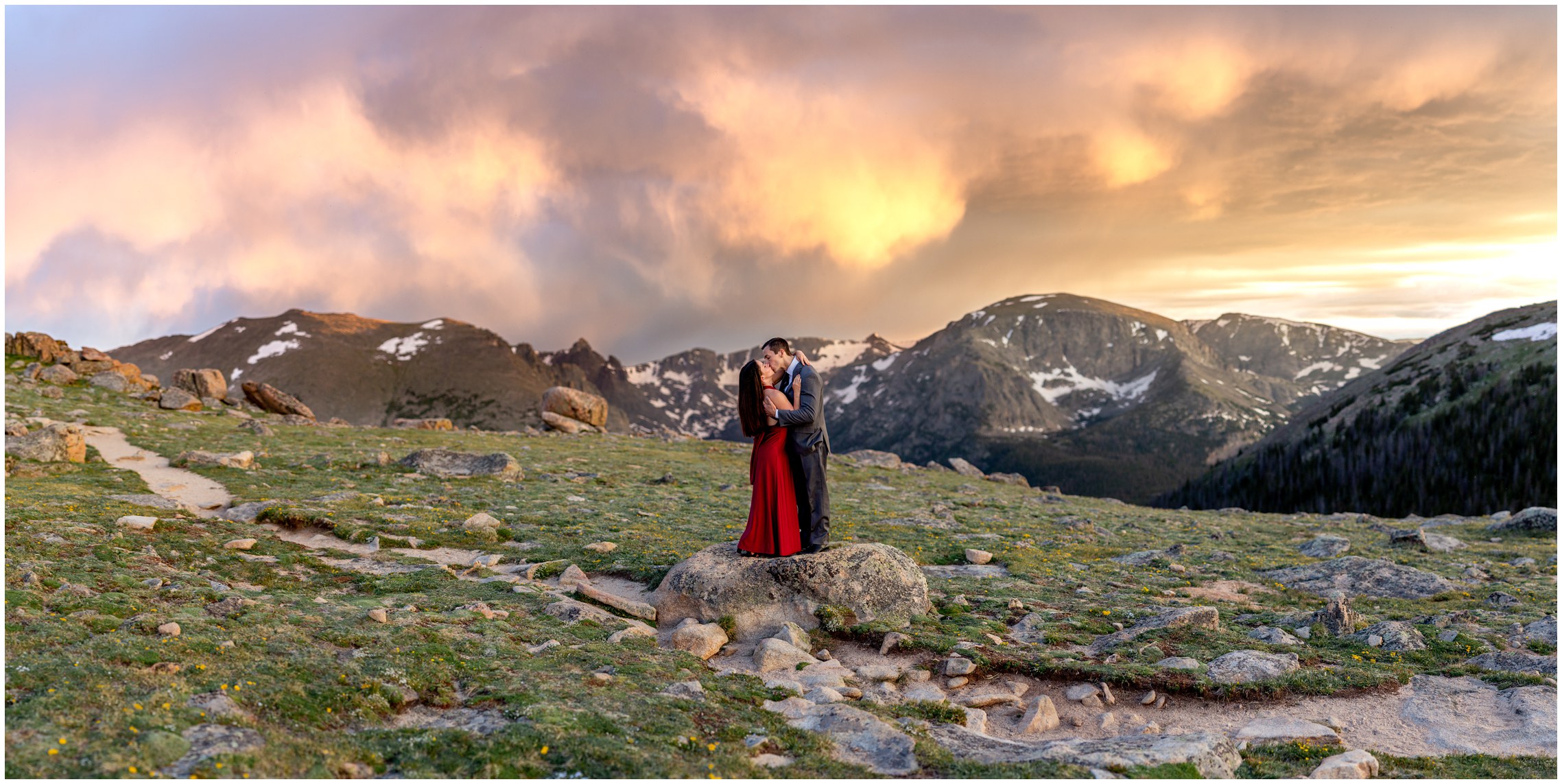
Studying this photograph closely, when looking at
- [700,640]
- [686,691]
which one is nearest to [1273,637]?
[700,640]

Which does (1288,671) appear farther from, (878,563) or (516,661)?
(516,661)

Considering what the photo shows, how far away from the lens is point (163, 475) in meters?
28.9

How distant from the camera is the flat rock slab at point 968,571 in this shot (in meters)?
20.7

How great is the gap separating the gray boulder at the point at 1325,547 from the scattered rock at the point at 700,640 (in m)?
21.6

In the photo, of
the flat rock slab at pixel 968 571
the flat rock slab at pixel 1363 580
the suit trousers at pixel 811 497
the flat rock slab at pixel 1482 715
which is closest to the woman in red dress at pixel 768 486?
the suit trousers at pixel 811 497

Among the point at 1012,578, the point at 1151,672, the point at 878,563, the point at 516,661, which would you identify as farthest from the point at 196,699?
the point at 1012,578

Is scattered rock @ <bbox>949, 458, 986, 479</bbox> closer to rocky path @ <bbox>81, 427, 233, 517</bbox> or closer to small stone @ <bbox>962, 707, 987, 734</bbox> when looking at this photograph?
rocky path @ <bbox>81, 427, 233, 517</bbox>

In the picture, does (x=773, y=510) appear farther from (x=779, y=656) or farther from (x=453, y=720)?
(x=453, y=720)

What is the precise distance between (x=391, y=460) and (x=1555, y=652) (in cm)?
3818

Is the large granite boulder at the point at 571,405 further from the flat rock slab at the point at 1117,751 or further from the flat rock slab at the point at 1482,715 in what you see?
the flat rock slab at the point at 1482,715

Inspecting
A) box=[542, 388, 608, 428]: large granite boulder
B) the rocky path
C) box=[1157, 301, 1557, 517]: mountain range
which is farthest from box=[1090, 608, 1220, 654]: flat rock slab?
box=[1157, 301, 1557, 517]: mountain range

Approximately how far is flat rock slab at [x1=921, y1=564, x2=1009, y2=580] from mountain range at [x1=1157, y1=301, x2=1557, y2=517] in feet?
496

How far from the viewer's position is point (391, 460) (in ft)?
115

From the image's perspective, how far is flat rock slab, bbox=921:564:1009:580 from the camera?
20719mm
